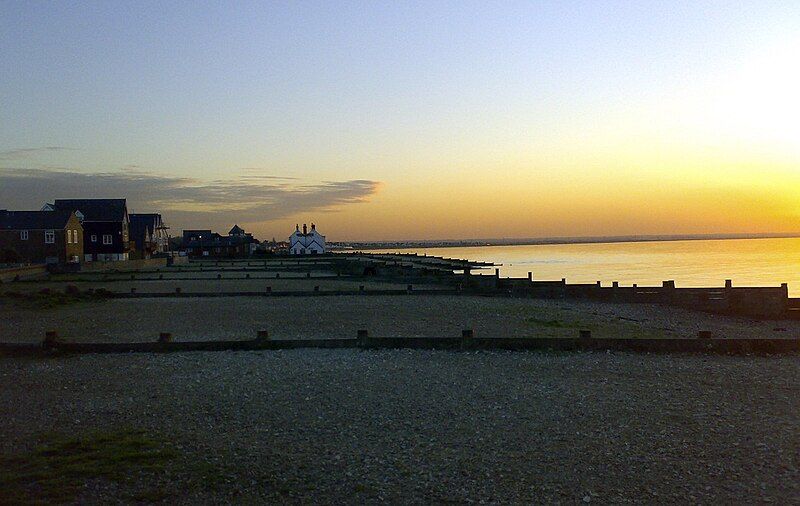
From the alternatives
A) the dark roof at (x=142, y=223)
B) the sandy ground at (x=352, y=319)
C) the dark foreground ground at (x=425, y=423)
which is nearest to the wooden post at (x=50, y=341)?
the dark foreground ground at (x=425, y=423)

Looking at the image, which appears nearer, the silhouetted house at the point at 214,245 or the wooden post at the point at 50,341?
the wooden post at the point at 50,341

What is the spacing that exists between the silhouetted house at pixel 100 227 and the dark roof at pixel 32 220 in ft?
35.2

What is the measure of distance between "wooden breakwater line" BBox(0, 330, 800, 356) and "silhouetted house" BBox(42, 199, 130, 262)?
60.1 meters

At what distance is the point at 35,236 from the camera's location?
2251 inches

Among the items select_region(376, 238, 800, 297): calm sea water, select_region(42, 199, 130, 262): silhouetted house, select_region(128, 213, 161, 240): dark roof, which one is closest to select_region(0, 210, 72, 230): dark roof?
select_region(42, 199, 130, 262): silhouetted house

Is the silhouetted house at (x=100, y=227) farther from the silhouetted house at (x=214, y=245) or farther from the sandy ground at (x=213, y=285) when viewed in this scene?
the silhouetted house at (x=214, y=245)

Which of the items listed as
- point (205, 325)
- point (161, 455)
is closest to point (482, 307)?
point (205, 325)

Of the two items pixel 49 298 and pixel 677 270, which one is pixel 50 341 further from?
pixel 677 270

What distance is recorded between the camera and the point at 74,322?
2069 centimetres

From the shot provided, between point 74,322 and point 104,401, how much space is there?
37.9 feet

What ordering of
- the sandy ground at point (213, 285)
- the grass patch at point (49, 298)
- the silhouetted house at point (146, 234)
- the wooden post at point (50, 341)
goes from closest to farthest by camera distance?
the wooden post at point (50, 341), the grass patch at point (49, 298), the sandy ground at point (213, 285), the silhouetted house at point (146, 234)

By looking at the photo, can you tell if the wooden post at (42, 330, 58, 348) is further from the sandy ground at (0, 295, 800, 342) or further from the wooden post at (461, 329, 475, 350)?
the wooden post at (461, 329, 475, 350)

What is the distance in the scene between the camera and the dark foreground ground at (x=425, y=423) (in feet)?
22.8

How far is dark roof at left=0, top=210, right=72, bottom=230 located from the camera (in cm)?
5688
